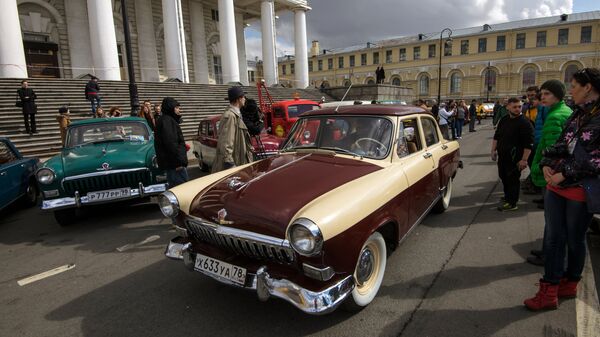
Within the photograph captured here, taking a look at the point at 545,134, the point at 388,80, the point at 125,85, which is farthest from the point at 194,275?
the point at 388,80

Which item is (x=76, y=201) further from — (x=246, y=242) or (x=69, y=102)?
(x=69, y=102)

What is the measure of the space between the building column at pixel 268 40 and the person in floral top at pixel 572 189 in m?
27.6

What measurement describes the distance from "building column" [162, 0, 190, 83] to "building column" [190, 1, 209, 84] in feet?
20.5

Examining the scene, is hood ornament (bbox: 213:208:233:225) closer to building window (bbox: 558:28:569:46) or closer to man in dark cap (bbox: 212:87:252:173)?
man in dark cap (bbox: 212:87:252:173)

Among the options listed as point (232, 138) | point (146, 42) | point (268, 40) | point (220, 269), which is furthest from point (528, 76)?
point (220, 269)

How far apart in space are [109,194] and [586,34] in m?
61.0

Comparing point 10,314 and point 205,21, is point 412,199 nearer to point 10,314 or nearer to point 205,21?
point 10,314

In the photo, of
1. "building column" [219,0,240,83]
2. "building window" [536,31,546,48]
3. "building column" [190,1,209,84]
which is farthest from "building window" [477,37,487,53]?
"building column" [219,0,240,83]

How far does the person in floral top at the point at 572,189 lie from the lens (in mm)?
2420

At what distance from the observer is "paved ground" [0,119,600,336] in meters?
2.69

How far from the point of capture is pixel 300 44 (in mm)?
31172

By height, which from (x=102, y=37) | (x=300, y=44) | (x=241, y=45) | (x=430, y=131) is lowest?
(x=430, y=131)

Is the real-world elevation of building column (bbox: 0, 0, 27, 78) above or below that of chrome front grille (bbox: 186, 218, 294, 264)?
above

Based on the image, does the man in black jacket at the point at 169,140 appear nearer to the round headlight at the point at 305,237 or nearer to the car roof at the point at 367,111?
the car roof at the point at 367,111
